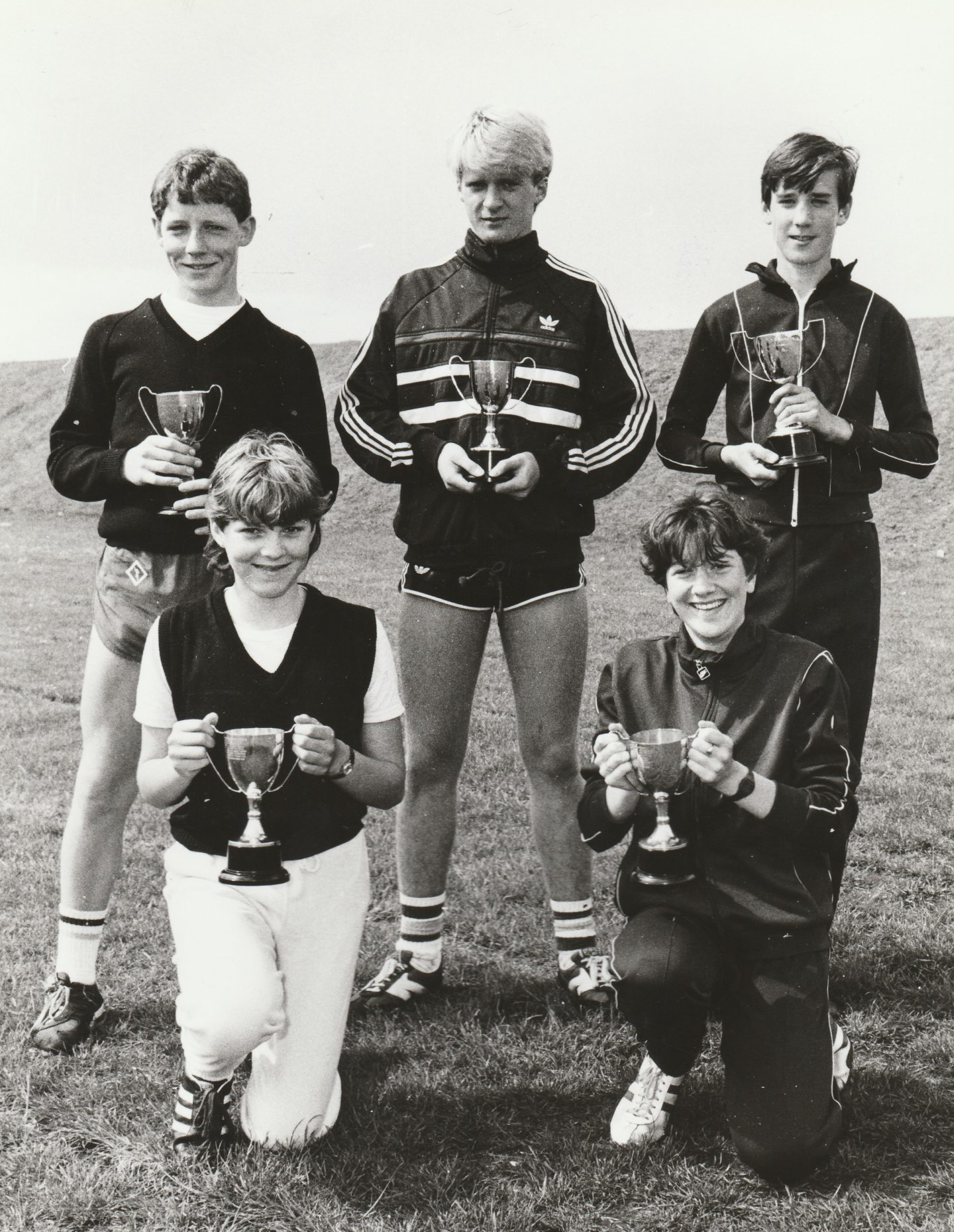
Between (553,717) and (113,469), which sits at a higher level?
(113,469)

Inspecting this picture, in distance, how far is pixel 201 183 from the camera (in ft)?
10.7

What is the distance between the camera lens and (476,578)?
3.56 meters

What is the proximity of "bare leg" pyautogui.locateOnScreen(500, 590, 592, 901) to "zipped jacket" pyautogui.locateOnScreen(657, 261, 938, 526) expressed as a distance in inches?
25.8

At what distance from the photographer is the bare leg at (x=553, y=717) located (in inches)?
140

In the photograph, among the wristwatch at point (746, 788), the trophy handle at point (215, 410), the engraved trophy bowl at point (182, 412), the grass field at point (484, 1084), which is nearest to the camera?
the grass field at point (484, 1084)

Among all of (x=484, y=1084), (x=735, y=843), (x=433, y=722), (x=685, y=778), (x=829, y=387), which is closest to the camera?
(x=685, y=778)

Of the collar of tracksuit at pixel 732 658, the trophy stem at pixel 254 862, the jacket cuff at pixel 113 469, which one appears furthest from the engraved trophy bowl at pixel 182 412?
the collar of tracksuit at pixel 732 658

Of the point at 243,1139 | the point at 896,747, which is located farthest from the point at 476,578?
the point at 896,747

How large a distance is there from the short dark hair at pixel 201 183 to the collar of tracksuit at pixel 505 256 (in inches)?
27.0

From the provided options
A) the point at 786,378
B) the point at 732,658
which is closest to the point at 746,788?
the point at 732,658

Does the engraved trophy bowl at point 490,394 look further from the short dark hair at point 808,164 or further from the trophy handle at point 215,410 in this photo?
the short dark hair at point 808,164

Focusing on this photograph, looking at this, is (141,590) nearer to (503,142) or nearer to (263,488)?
(263,488)

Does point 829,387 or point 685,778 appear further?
point 829,387

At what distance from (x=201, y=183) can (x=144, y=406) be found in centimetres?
62
